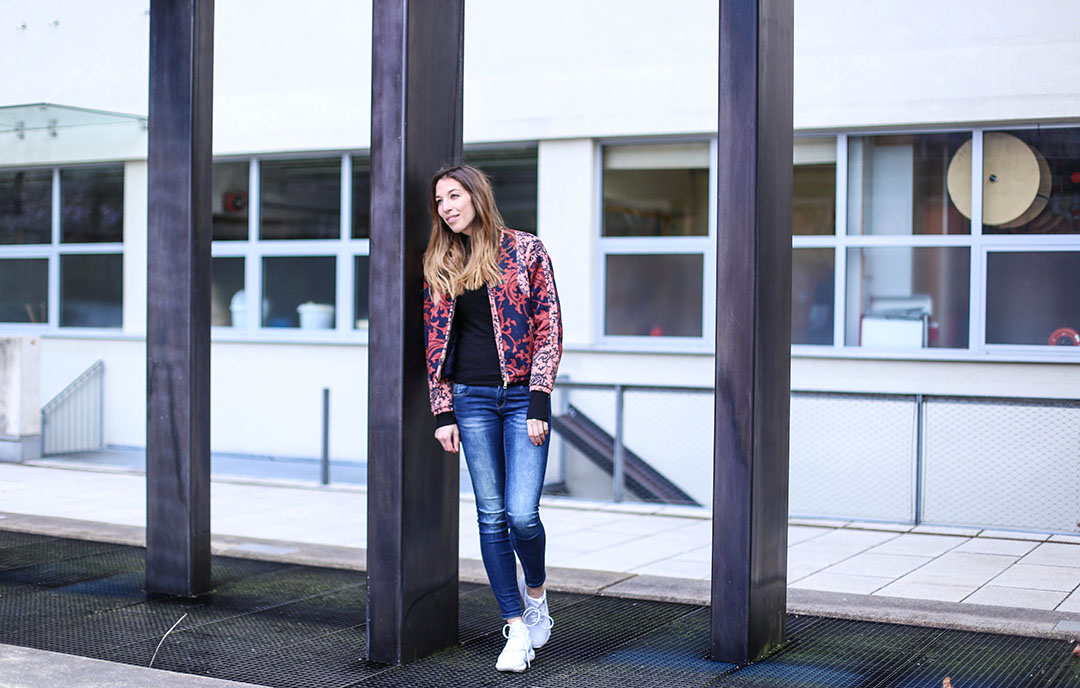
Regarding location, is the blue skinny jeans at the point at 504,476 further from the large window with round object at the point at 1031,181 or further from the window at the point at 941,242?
the large window with round object at the point at 1031,181

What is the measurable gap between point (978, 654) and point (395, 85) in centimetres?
330

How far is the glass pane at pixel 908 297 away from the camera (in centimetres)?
984

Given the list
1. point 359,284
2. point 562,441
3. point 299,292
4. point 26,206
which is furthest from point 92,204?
point 562,441

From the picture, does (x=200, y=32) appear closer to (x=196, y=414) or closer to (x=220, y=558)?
(x=196, y=414)

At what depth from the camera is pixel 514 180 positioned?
37.8 feet

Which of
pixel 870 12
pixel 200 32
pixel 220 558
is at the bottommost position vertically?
pixel 220 558

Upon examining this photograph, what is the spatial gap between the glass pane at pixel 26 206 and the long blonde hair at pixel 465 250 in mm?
10249

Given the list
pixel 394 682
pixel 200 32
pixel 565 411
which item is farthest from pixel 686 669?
pixel 565 411

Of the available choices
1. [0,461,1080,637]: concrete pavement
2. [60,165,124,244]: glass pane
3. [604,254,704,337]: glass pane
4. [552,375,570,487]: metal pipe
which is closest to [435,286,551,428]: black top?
[0,461,1080,637]: concrete pavement

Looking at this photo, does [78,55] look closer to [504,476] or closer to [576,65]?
[576,65]

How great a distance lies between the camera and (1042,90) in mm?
9234

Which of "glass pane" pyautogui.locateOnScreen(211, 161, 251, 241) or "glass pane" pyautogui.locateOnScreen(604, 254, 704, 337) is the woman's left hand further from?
"glass pane" pyautogui.locateOnScreen(211, 161, 251, 241)

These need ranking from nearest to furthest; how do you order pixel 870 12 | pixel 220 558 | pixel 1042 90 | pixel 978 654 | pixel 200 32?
pixel 978 654 < pixel 200 32 < pixel 220 558 < pixel 1042 90 < pixel 870 12

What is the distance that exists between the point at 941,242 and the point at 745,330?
571cm
